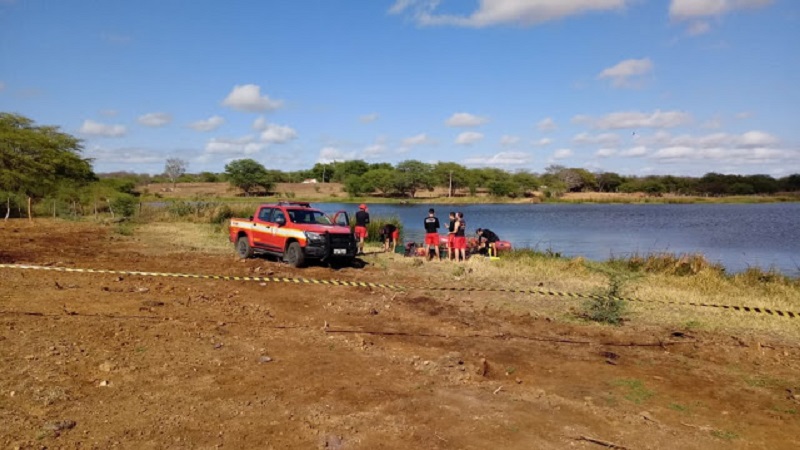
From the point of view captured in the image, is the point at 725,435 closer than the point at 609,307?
Yes

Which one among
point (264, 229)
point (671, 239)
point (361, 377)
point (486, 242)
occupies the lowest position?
point (671, 239)

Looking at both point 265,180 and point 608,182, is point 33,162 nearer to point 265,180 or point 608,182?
point 265,180

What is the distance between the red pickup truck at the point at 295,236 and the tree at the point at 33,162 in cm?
2334

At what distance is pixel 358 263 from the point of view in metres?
16.8

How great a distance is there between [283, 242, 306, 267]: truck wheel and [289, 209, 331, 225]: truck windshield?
0.78m

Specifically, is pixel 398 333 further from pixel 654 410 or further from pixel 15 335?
pixel 15 335

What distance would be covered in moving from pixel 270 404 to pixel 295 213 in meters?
10.7

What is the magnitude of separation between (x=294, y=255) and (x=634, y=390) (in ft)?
34.7

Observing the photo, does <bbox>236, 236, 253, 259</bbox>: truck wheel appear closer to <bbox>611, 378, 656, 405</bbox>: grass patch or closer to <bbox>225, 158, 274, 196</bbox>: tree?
<bbox>611, 378, 656, 405</bbox>: grass patch

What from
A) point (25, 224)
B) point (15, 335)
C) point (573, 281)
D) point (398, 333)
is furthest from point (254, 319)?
point (25, 224)

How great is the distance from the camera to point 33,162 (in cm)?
3378

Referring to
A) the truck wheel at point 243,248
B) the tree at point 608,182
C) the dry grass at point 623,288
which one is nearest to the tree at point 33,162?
the dry grass at point 623,288

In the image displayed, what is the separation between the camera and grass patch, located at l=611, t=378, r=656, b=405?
239 inches

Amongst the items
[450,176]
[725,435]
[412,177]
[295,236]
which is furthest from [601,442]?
[450,176]
